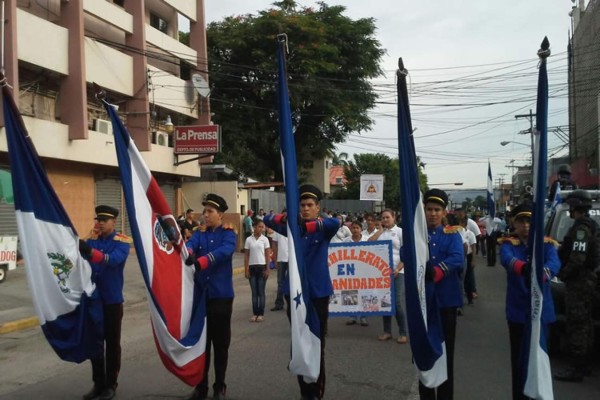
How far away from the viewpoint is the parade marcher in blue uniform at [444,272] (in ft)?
15.5

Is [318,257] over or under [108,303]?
over

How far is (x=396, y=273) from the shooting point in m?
8.98

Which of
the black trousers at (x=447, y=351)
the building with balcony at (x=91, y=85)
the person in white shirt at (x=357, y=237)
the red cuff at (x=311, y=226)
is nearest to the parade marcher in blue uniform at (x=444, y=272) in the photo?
the black trousers at (x=447, y=351)

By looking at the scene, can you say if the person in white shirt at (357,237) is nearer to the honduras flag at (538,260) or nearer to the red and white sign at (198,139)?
the honduras flag at (538,260)

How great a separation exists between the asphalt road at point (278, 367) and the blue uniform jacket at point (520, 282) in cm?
130

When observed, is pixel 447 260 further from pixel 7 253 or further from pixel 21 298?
pixel 7 253

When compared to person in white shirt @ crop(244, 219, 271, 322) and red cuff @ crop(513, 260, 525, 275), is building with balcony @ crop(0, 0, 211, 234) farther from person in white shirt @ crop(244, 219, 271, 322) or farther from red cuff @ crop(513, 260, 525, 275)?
red cuff @ crop(513, 260, 525, 275)

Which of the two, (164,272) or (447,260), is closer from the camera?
(447,260)

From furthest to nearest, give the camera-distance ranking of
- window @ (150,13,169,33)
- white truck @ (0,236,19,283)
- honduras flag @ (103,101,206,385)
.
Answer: window @ (150,13,169,33)
white truck @ (0,236,19,283)
honduras flag @ (103,101,206,385)

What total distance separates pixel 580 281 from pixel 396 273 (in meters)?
2.93

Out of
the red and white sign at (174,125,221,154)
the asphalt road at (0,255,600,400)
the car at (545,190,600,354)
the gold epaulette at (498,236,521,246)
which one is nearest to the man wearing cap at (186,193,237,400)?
the asphalt road at (0,255,600,400)

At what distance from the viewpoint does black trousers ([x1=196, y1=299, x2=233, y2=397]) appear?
18.4 ft

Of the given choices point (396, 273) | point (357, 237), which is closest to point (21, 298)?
point (357, 237)

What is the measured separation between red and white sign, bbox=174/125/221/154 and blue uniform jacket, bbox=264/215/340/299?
19.3 metres
